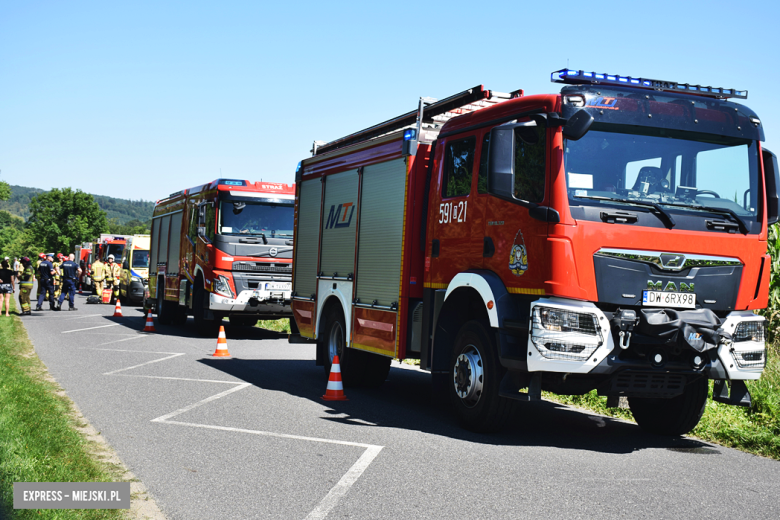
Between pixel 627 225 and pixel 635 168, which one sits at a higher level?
pixel 635 168

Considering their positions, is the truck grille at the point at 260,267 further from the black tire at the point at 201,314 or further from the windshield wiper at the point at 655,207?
the windshield wiper at the point at 655,207

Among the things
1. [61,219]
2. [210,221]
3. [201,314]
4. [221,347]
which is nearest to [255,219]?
[210,221]

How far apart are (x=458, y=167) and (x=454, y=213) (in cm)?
Result: 48

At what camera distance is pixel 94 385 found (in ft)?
34.1

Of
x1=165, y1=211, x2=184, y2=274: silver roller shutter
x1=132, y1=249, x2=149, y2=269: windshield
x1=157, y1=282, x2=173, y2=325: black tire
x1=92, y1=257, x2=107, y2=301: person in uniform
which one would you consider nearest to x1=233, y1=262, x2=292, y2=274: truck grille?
x1=165, y1=211, x2=184, y2=274: silver roller shutter

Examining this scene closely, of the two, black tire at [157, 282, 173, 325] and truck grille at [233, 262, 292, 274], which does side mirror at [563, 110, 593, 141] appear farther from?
black tire at [157, 282, 173, 325]

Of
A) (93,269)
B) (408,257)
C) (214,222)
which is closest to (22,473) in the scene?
(408,257)

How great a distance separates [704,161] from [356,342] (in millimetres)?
4854

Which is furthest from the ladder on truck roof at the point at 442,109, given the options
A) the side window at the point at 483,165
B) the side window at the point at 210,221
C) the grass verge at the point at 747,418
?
the side window at the point at 210,221

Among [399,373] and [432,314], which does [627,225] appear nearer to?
[432,314]

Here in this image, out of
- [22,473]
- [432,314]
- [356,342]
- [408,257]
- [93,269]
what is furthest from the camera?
[93,269]

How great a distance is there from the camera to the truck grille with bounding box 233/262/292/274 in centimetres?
1720

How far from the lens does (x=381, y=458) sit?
6.65m

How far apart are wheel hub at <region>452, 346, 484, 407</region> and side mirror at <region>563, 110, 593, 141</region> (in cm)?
224
